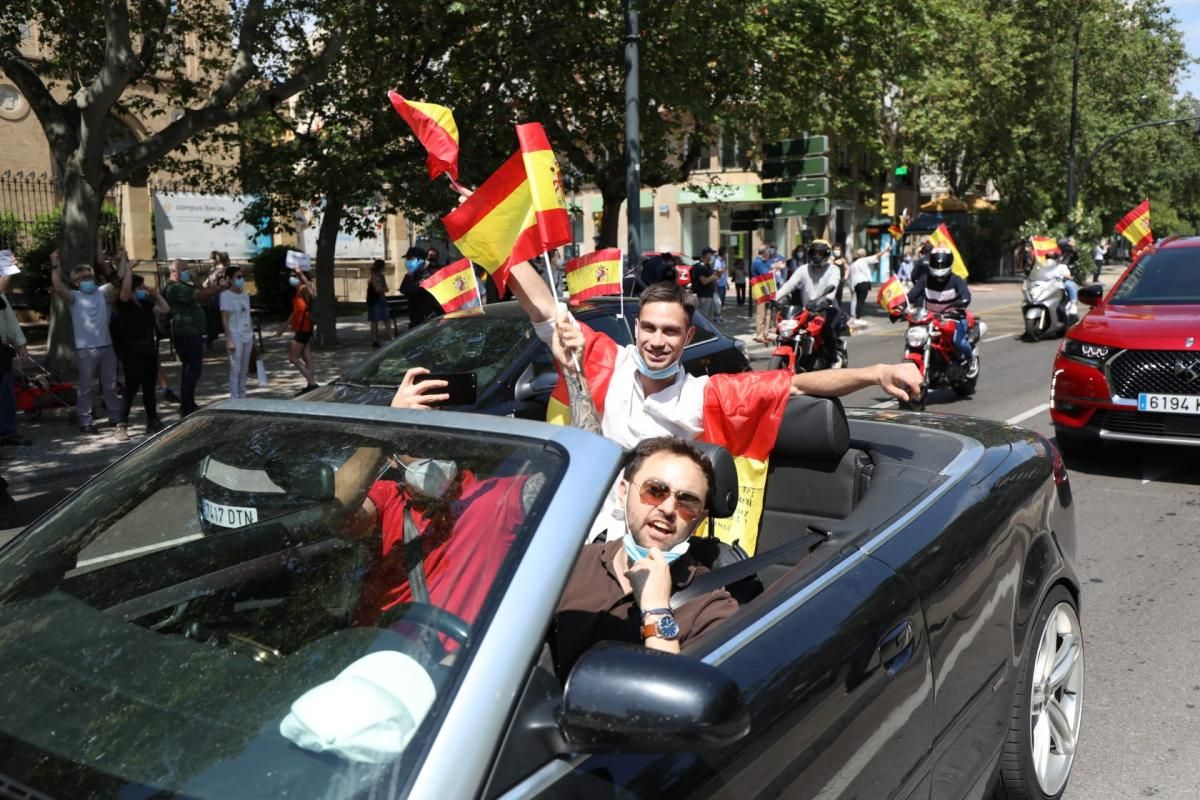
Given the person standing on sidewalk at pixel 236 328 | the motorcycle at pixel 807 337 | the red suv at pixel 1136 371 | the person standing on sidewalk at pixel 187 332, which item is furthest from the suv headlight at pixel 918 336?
the person standing on sidewalk at pixel 187 332

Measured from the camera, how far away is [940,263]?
12367 mm

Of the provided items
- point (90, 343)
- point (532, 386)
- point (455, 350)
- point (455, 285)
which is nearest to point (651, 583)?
point (455, 285)

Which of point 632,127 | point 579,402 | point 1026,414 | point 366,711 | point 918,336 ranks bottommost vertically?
point 1026,414

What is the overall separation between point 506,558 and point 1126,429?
685 cm

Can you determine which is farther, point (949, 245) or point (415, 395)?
point (949, 245)

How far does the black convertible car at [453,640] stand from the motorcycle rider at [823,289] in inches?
418

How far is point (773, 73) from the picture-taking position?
20062mm

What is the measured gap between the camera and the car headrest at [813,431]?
10.9ft

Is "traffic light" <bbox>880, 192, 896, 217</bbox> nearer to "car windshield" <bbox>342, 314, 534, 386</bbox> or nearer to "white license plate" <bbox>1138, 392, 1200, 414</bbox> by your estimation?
"white license plate" <bbox>1138, 392, 1200, 414</bbox>

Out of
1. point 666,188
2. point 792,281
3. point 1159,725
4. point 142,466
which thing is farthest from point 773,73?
point 666,188

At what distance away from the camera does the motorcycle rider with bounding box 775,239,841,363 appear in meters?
13.5

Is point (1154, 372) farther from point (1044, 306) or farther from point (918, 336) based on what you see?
point (1044, 306)

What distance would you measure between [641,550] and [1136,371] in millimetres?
6023

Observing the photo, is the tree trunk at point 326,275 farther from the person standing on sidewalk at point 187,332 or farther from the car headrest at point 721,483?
the car headrest at point 721,483
